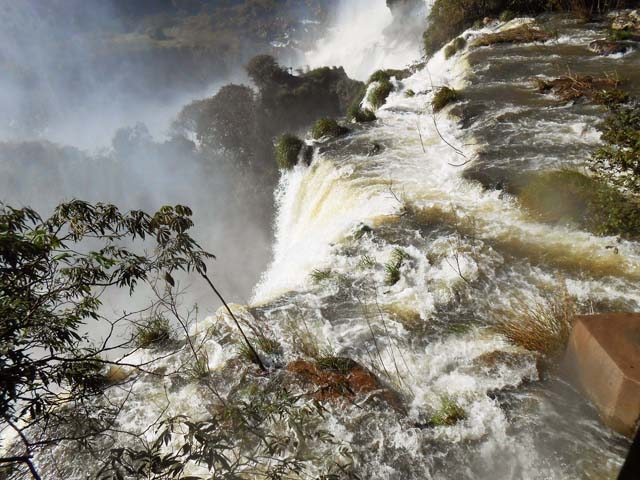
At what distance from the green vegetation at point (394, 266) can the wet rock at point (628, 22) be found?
1125 cm

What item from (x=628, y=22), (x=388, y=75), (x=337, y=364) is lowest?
(x=337, y=364)

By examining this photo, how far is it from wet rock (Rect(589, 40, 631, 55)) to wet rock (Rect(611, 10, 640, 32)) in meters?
1.45

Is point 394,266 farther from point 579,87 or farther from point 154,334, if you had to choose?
point 579,87

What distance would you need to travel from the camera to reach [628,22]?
10836 millimetres

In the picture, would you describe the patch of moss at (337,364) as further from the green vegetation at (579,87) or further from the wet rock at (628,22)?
the wet rock at (628,22)

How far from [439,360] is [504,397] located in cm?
68

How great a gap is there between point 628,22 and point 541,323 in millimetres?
12594

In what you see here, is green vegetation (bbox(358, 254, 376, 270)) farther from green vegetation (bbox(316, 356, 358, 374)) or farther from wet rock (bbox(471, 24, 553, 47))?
wet rock (bbox(471, 24, 553, 47))

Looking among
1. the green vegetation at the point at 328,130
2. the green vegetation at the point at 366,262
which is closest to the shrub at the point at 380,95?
the green vegetation at the point at 328,130

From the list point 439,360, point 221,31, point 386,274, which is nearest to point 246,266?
point 386,274

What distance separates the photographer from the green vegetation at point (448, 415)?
3.04 metres

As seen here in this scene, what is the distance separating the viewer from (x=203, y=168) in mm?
24141

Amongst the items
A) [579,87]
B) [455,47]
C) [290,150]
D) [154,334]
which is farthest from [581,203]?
[455,47]

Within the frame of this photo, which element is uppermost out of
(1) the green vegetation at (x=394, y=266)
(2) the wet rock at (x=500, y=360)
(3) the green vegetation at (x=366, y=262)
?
(3) the green vegetation at (x=366, y=262)
